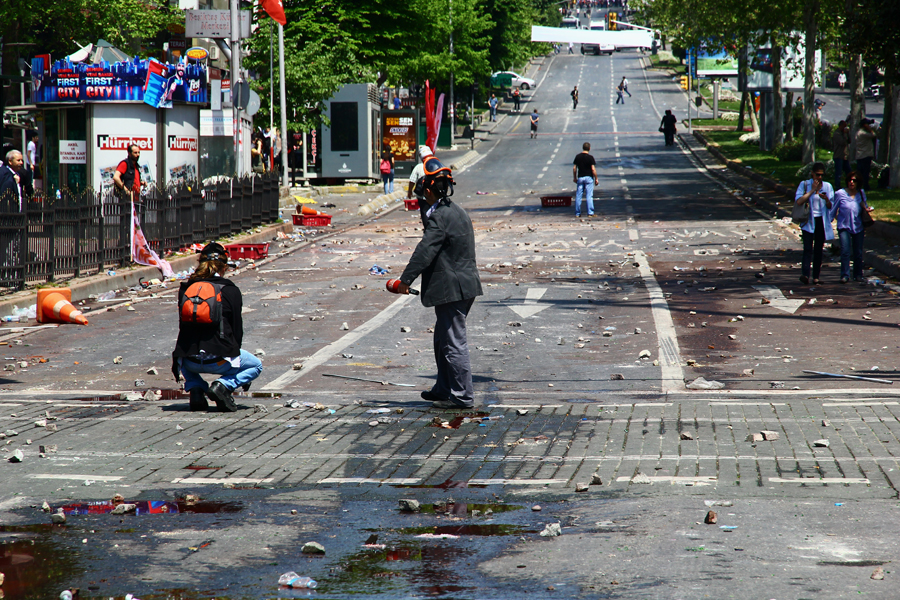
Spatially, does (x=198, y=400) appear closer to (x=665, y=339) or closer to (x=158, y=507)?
(x=158, y=507)

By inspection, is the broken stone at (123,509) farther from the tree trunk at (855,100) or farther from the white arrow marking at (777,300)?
the tree trunk at (855,100)

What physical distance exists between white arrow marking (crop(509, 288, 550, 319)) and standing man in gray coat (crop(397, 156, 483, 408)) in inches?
201

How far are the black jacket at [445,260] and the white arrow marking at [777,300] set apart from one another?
6.79m

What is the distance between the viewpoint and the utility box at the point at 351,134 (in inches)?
1500

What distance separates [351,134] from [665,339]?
92.9 feet

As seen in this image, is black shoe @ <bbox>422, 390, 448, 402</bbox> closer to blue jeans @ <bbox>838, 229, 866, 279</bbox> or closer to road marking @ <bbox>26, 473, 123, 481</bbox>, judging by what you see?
road marking @ <bbox>26, 473, 123, 481</bbox>

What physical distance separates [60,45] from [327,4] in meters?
12.5

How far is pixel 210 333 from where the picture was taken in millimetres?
8320

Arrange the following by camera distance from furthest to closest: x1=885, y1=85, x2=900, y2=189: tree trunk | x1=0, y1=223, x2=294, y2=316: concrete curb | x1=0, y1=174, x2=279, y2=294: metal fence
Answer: x1=885, y1=85, x2=900, y2=189: tree trunk < x1=0, y1=174, x2=279, y2=294: metal fence < x1=0, y1=223, x2=294, y2=316: concrete curb

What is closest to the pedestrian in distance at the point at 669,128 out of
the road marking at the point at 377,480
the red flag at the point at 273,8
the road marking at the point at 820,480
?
the red flag at the point at 273,8

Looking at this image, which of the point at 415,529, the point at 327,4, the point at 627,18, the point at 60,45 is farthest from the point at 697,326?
the point at 627,18

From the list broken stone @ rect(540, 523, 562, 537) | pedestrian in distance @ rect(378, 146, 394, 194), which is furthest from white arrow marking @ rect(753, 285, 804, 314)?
pedestrian in distance @ rect(378, 146, 394, 194)

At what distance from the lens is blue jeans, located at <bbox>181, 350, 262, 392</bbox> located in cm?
846

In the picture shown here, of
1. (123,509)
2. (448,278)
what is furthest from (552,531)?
(448,278)
